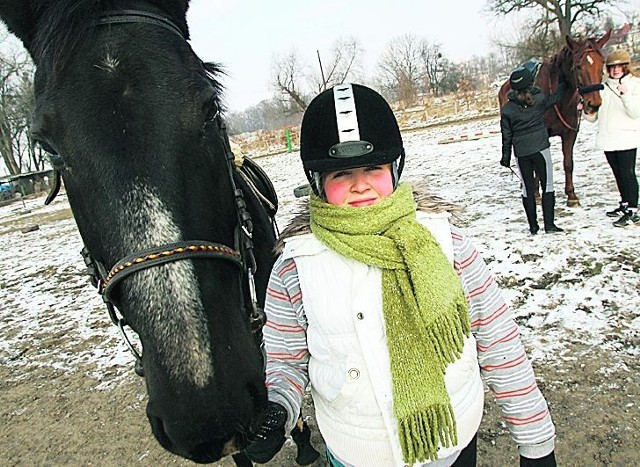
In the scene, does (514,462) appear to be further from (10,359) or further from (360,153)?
(10,359)

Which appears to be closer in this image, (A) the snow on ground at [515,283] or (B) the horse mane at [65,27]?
(B) the horse mane at [65,27]

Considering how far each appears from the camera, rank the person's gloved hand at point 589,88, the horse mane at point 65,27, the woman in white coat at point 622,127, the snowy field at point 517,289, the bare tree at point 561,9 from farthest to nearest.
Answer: the bare tree at point 561,9
the person's gloved hand at point 589,88
the woman in white coat at point 622,127
the snowy field at point 517,289
the horse mane at point 65,27

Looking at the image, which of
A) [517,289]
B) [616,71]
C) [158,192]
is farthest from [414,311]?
[616,71]

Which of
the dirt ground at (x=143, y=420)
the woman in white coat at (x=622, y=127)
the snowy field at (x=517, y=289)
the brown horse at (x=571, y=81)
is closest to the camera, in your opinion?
the dirt ground at (x=143, y=420)

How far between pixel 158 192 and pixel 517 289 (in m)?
3.83

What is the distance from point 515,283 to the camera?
169 inches

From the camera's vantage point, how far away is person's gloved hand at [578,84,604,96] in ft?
17.6

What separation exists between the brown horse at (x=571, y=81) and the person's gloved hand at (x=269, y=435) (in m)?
6.03

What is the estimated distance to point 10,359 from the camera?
4652 millimetres

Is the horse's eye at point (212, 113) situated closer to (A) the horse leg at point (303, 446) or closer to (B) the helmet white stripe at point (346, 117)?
(B) the helmet white stripe at point (346, 117)

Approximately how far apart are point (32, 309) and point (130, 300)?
Result: 19.0ft

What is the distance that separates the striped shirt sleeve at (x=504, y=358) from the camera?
1.38 m

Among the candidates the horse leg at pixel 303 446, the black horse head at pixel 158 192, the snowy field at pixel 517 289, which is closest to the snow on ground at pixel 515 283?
the snowy field at pixel 517 289

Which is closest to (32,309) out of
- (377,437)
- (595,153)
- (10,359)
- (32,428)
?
(10,359)
